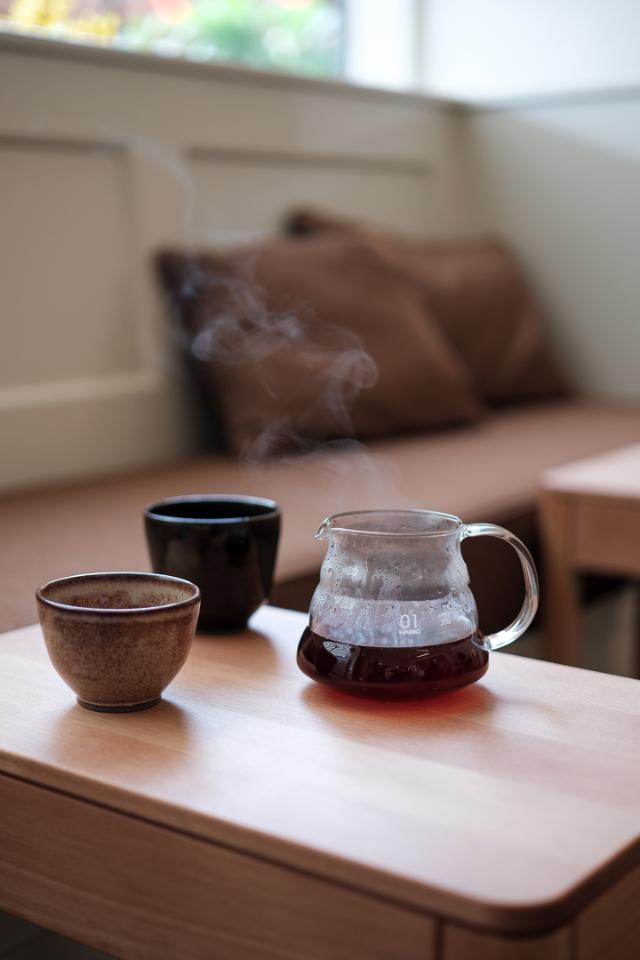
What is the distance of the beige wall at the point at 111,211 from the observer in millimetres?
1905

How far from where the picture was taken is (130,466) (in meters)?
2.12

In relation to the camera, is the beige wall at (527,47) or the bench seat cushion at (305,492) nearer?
the bench seat cushion at (305,492)

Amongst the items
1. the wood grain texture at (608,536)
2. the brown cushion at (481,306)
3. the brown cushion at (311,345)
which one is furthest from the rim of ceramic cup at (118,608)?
the brown cushion at (481,306)

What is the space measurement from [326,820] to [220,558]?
0.35 meters

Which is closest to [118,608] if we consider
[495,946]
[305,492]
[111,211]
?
[495,946]

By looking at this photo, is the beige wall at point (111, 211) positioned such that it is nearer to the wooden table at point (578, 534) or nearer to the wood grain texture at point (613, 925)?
the wooden table at point (578, 534)

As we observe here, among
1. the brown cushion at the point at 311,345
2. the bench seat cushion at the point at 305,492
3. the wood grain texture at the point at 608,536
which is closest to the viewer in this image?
the bench seat cushion at the point at 305,492

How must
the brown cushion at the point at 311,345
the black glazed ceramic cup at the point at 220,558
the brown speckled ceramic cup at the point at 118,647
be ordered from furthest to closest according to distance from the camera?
the brown cushion at the point at 311,345 < the black glazed ceramic cup at the point at 220,558 < the brown speckled ceramic cup at the point at 118,647

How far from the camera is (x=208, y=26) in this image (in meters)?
2.62

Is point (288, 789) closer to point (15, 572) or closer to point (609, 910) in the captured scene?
point (609, 910)

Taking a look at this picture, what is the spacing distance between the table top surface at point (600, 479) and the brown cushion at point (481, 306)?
2.69 feet

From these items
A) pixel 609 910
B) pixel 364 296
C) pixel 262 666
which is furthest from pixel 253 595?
pixel 364 296

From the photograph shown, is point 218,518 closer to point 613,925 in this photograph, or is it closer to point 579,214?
point 613,925

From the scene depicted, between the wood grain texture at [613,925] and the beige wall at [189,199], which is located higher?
the beige wall at [189,199]
